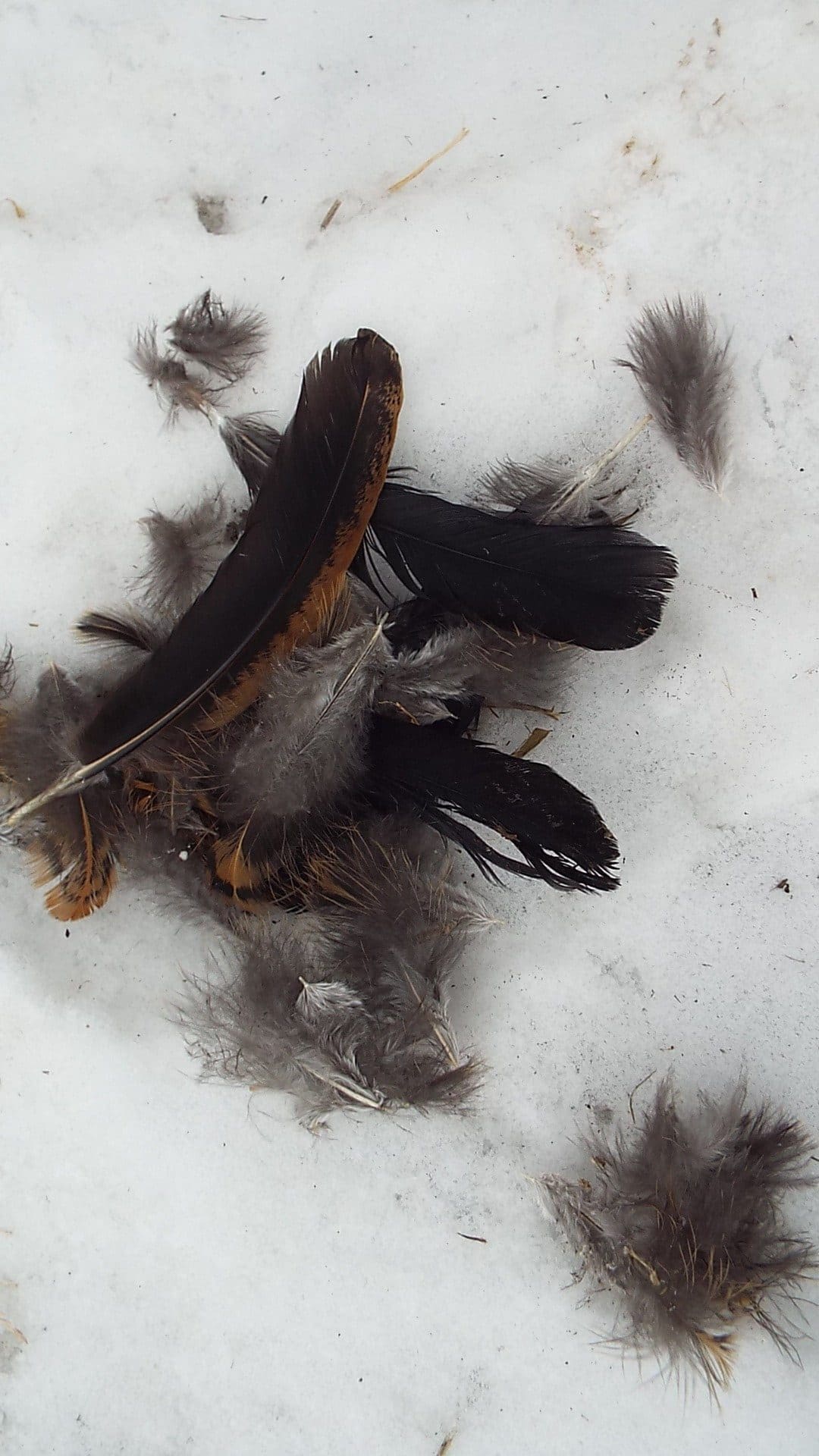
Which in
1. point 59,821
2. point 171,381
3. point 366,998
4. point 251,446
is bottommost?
point 366,998

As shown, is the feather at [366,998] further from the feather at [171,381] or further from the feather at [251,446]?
the feather at [171,381]

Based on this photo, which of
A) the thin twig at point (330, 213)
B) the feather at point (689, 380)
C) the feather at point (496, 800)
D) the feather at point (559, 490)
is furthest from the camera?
the thin twig at point (330, 213)

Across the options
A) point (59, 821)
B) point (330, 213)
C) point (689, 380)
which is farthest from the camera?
point (330, 213)

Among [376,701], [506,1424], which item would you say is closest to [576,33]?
[376,701]

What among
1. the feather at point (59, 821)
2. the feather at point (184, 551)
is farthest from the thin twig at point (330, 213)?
the feather at point (59, 821)

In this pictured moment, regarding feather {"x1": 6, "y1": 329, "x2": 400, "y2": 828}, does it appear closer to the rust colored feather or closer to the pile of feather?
the pile of feather

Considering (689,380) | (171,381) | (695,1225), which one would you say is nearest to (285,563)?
(171,381)

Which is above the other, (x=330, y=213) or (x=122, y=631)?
(x=330, y=213)

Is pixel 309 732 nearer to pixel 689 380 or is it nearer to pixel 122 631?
pixel 122 631
